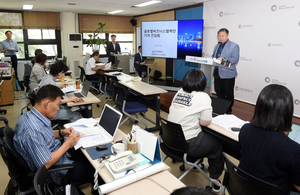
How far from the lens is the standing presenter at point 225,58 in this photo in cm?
419

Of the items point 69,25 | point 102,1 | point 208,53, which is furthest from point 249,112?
point 69,25

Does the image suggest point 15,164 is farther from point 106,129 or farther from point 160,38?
point 160,38

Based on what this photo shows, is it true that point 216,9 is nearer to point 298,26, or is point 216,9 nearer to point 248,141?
point 298,26

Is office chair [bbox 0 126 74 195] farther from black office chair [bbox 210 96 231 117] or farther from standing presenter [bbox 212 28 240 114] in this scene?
standing presenter [bbox 212 28 240 114]

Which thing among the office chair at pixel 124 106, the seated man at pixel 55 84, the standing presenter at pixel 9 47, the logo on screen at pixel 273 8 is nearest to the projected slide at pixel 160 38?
the logo on screen at pixel 273 8

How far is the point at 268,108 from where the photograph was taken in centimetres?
155

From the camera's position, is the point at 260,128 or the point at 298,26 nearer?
the point at 260,128

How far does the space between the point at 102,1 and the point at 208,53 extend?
3462 mm

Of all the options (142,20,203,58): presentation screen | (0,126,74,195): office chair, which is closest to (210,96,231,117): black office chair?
(0,126,74,195): office chair

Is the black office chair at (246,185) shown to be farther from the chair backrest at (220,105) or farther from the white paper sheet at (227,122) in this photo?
the chair backrest at (220,105)

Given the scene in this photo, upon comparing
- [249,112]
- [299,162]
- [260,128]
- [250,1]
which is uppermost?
[250,1]

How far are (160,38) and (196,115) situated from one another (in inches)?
195

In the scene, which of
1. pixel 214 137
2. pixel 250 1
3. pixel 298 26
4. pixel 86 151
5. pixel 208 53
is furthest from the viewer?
pixel 208 53

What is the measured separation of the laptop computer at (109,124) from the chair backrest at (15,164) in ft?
1.88
